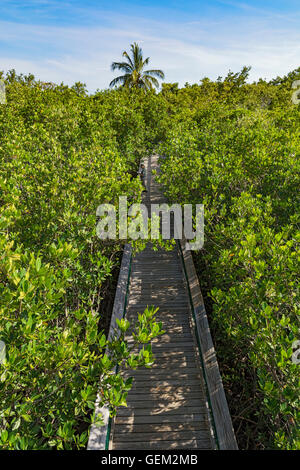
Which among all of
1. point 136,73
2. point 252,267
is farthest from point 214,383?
point 136,73

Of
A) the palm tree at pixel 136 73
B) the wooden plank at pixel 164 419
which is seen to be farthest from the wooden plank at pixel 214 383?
the palm tree at pixel 136 73

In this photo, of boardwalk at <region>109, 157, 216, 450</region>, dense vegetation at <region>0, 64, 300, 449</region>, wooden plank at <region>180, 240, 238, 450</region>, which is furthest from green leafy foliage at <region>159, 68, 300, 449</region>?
boardwalk at <region>109, 157, 216, 450</region>

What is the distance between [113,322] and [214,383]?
2201mm

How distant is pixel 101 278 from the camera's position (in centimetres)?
494

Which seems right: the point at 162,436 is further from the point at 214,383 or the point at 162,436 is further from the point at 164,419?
the point at 214,383

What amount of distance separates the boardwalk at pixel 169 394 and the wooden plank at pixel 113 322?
1.64 ft

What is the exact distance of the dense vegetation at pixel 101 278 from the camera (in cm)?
276

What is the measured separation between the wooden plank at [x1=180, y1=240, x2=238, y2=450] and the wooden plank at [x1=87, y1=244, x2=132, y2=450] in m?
1.66

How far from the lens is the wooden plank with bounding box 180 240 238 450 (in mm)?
4043

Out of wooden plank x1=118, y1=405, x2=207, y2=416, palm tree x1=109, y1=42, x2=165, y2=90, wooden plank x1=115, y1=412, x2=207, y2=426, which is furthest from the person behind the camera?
palm tree x1=109, y1=42, x2=165, y2=90

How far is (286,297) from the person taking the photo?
3764 millimetres

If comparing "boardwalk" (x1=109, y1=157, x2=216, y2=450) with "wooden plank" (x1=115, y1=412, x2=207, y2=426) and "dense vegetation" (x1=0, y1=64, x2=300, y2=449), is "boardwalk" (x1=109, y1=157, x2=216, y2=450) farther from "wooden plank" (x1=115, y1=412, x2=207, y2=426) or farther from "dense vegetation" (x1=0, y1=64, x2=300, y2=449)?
"dense vegetation" (x1=0, y1=64, x2=300, y2=449)

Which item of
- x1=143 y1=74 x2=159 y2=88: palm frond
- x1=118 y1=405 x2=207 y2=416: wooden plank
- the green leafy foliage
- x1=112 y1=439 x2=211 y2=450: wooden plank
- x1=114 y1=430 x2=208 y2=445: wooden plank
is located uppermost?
x1=143 y1=74 x2=159 y2=88: palm frond
